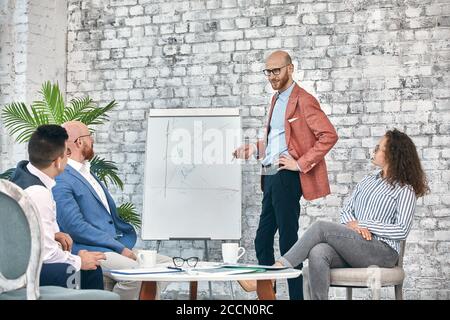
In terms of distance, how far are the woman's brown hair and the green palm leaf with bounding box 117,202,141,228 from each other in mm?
2508

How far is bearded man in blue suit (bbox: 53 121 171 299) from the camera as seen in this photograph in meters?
3.98

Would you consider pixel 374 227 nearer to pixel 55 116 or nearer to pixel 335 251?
pixel 335 251

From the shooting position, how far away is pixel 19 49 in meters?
6.59

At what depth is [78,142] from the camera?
429 centimetres

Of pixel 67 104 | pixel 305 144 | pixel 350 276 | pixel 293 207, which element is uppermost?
pixel 67 104

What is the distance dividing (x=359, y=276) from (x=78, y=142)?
1595 mm

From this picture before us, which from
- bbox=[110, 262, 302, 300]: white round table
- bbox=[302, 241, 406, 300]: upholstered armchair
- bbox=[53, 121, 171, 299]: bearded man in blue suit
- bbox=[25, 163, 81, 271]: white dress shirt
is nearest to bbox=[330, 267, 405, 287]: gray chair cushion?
bbox=[302, 241, 406, 300]: upholstered armchair

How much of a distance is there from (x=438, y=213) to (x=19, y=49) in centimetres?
352

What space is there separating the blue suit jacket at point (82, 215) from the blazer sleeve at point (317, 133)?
4.10 feet

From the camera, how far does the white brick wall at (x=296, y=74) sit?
241 inches

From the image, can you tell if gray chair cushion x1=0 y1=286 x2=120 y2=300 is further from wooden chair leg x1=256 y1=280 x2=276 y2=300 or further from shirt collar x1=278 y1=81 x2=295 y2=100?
shirt collar x1=278 y1=81 x2=295 y2=100

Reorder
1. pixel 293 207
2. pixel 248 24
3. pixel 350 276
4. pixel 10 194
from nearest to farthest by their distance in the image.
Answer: pixel 10 194
pixel 350 276
pixel 293 207
pixel 248 24
